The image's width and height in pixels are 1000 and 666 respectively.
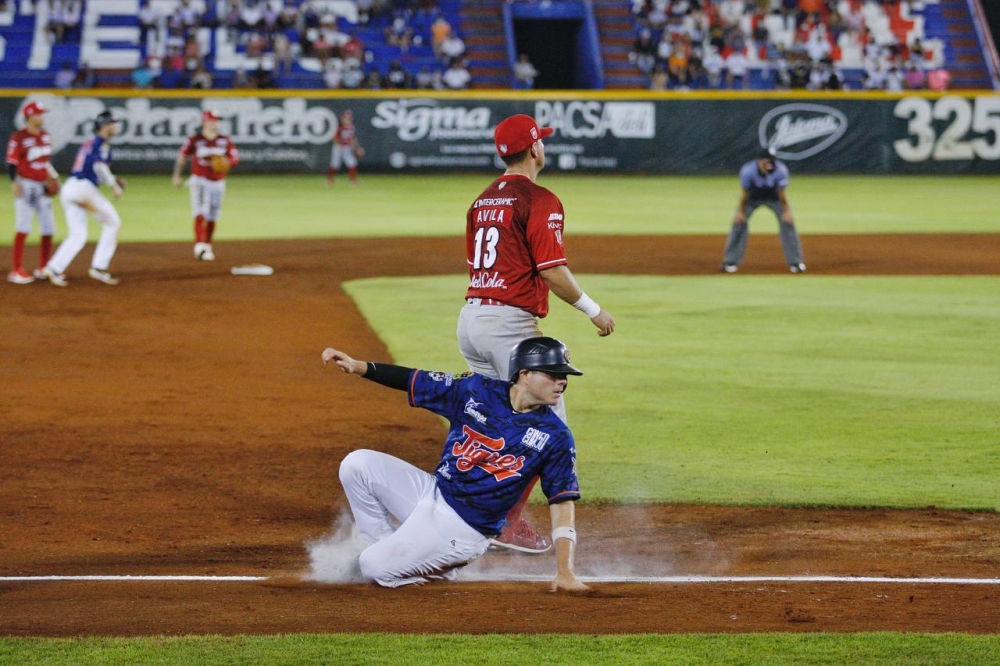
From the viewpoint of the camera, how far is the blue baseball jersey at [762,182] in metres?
19.0

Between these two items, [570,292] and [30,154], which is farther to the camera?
[30,154]

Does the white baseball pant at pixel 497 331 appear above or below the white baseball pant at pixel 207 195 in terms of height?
below

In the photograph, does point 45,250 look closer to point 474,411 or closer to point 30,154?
point 30,154

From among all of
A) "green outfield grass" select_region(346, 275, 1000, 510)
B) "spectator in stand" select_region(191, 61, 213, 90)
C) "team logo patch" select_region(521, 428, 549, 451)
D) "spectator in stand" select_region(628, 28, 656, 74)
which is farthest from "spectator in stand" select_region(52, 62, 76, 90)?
"team logo patch" select_region(521, 428, 549, 451)

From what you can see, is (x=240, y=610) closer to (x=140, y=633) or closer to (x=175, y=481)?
(x=140, y=633)

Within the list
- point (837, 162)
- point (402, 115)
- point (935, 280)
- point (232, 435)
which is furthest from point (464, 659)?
point (837, 162)

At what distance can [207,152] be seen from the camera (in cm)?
1962

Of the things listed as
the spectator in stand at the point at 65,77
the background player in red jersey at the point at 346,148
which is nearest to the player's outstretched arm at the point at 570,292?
the background player in red jersey at the point at 346,148

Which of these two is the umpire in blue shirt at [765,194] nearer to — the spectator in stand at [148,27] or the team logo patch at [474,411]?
the team logo patch at [474,411]

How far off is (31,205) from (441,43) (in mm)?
24809

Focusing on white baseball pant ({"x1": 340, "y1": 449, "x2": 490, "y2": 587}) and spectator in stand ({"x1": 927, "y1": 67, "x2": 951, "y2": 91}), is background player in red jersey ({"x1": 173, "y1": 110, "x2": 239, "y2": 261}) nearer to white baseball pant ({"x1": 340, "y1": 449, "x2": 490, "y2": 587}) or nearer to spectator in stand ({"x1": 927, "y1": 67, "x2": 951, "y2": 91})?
white baseball pant ({"x1": 340, "y1": 449, "x2": 490, "y2": 587})

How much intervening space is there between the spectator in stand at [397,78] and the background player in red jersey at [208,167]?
734 inches

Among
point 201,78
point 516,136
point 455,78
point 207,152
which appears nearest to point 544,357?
point 516,136

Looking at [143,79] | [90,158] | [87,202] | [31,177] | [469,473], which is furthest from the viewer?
[143,79]
